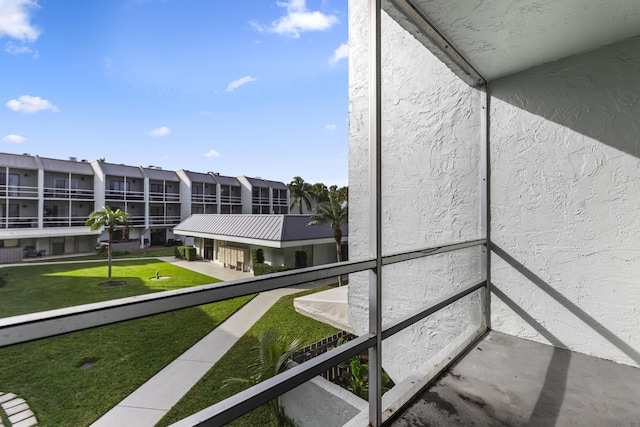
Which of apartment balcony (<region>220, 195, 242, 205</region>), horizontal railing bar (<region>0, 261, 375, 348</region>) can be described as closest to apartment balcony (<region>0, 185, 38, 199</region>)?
apartment balcony (<region>220, 195, 242, 205</region>)

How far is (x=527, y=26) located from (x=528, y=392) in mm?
2021

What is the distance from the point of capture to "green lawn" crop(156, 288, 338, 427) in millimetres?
4539

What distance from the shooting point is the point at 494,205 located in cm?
223

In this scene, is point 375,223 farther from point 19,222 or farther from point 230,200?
point 230,200

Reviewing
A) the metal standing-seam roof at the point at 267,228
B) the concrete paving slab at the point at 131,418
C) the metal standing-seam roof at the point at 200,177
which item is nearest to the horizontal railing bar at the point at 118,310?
the concrete paving slab at the point at 131,418

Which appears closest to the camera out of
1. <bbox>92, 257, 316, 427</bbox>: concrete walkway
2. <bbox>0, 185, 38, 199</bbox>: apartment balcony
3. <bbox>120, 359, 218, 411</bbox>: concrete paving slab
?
<bbox>92, 257, 316, 427</bbox>: concrete walkway

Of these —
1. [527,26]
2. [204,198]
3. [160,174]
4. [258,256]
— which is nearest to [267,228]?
[258,256]

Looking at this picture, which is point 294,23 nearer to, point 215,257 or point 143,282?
point 143,282

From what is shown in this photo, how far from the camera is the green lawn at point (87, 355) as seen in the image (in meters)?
5.24

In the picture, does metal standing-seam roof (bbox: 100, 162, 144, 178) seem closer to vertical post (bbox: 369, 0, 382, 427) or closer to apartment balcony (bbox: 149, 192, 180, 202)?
apartment balcony (bbox: 149, 192, 180, 202)

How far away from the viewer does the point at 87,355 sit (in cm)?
744

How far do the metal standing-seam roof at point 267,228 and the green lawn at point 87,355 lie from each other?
3.04 m

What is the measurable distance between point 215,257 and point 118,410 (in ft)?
45.3

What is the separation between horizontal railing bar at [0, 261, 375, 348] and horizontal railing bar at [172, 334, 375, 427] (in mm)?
236
